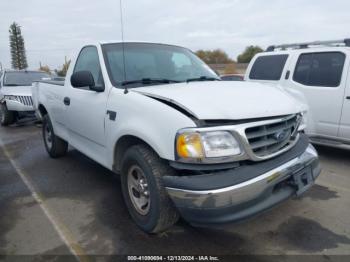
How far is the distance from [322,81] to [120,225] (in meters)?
4.25

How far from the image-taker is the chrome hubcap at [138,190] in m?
3.04

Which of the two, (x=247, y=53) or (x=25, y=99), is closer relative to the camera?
(x=25, y=99)

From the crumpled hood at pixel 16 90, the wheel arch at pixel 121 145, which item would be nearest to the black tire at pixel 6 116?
the crumpled hood at pixel 16 90

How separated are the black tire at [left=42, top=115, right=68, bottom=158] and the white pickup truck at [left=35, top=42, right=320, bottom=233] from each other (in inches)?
80.2

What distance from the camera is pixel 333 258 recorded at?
8.75 feet

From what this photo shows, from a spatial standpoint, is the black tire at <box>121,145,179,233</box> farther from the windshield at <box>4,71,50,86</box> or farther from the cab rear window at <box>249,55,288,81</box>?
the windshield at <box>4,71,50,86</box>

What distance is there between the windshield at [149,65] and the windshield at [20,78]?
7.85 meters

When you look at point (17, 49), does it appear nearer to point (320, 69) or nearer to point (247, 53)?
point (247, 53)

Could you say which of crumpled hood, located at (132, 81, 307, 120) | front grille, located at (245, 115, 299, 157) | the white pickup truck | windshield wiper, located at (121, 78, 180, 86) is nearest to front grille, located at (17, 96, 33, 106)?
the white pickup truck

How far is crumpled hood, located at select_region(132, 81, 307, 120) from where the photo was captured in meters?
2.55

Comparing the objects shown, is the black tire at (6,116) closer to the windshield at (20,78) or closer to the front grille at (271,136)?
the windshield at (20,78)

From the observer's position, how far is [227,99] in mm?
2734

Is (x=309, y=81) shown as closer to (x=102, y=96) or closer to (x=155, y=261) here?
(x=102, y=96)

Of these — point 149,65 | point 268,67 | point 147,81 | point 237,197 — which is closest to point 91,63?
point 149,65
